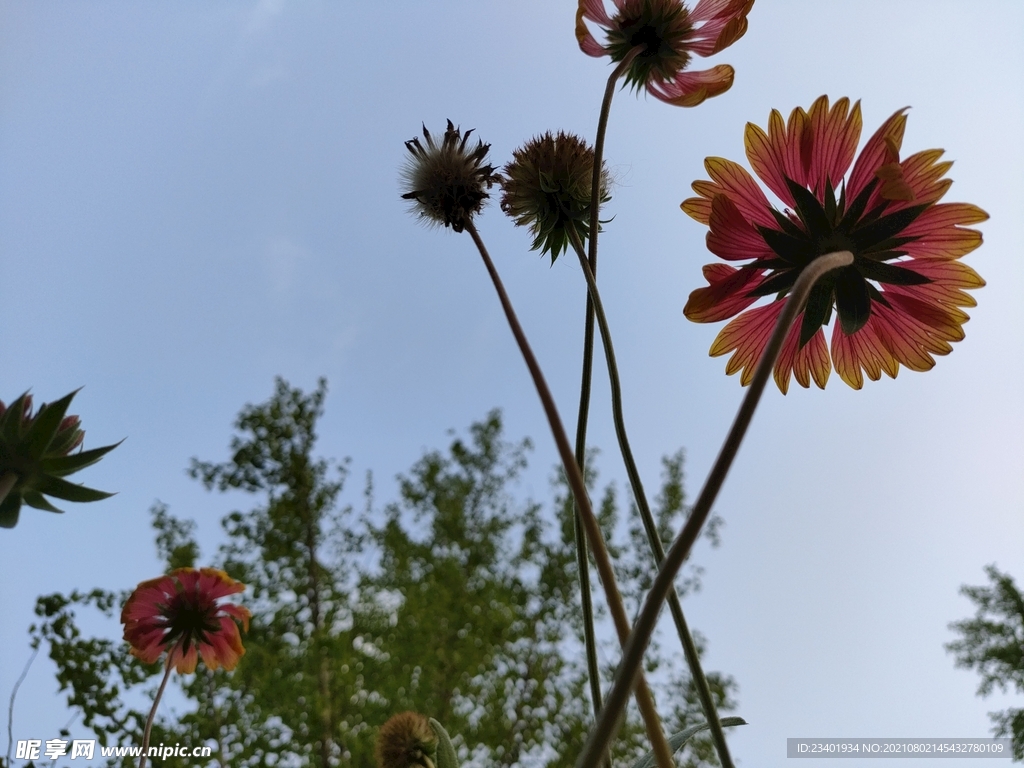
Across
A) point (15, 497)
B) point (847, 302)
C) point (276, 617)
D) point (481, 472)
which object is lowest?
point (15, 497)

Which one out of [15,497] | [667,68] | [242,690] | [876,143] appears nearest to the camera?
[876,143]

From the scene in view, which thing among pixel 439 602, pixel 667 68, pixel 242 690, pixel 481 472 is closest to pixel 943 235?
pixel 667 68

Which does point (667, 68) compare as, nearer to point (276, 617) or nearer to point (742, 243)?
point (742, 243)

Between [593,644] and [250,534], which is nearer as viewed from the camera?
[593,644]

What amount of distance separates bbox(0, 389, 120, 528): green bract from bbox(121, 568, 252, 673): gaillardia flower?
863 mm

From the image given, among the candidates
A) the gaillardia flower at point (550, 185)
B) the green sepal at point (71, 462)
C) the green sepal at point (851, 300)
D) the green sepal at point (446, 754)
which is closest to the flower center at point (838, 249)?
the green sepal at point (851, 300)

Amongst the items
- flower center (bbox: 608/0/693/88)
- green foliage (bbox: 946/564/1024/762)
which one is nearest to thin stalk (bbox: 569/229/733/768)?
flower center (bbox: 608/0/693/88)

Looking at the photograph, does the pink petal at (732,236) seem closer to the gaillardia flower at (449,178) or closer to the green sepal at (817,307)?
the green sepal at (817,307)

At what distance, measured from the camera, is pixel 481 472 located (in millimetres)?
7570

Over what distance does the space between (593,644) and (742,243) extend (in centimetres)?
46

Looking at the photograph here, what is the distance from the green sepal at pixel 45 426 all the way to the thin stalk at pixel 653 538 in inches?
25.6

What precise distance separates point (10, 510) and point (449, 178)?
2.21 ft

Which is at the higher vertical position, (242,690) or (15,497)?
(242,690)

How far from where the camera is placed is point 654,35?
940mm
